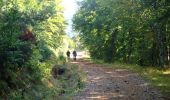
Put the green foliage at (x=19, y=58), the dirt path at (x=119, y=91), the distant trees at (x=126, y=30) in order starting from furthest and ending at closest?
the distant trees at (x=126, y=30) < the dirt path at (x=119, y=91) < the green foliage at (x=19, y=58)

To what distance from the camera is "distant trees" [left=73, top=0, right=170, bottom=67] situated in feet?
84.8

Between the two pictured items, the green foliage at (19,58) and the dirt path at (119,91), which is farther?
the dirt path at (119,91)

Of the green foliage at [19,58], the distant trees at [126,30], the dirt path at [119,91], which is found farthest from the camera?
the distant trees at [126,30]

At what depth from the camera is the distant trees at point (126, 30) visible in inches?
1018

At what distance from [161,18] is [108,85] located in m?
4.99

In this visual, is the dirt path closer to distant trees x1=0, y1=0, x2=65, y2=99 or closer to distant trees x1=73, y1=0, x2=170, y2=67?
distant trees x1=0, y1=0, x2=65, y2=99

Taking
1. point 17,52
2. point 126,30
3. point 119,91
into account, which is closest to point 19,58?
point 17,52

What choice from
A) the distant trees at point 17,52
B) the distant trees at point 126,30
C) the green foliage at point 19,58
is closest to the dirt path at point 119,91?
the green foliage at point 19,58

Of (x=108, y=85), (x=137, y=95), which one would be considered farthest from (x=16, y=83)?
(x=108, y=85)

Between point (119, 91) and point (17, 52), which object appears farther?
point (119, 91)

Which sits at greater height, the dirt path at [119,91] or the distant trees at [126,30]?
the distant trees at [126,30]

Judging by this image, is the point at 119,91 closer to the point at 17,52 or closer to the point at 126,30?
the point at 17,52

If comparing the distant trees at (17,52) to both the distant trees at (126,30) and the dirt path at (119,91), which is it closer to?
the dirt path at (119,91)

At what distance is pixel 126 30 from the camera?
3900cm
